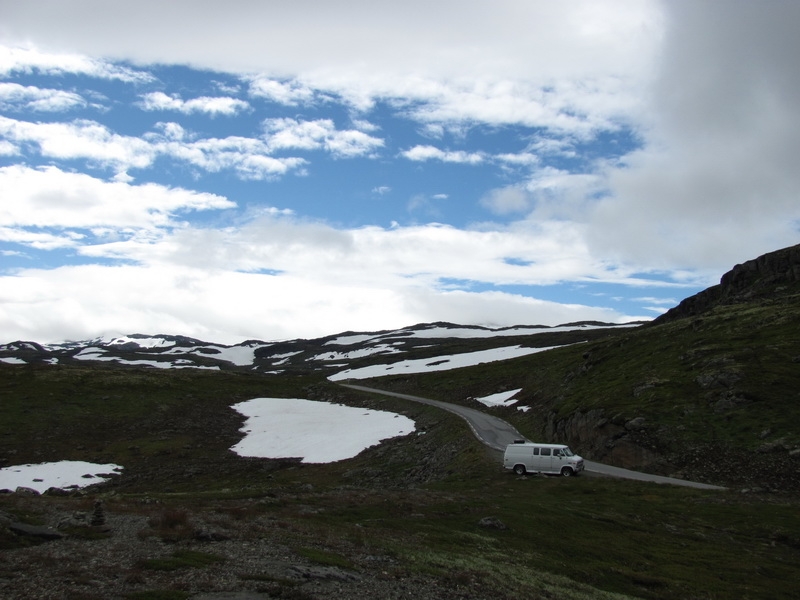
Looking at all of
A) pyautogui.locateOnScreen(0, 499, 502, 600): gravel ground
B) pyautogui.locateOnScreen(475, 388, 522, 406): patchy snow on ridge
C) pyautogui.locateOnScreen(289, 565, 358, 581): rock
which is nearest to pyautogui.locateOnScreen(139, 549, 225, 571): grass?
pyautogui.locateOnScreen(0, 499, 502, 600): gravel ground

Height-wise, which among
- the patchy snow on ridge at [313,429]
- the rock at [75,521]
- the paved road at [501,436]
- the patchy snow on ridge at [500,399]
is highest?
the patchy snow on ridge at [500,399]

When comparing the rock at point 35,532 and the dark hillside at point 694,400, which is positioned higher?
the dark hillside at point 694,400

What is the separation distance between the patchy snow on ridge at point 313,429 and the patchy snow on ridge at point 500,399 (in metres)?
13.9

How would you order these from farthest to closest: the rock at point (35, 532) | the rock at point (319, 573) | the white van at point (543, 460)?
the white van at point (543, 460) → the rock at point (35, 532) → the rock at point (319, 573)

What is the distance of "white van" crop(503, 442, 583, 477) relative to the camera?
3844cm

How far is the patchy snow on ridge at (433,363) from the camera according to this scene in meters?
142

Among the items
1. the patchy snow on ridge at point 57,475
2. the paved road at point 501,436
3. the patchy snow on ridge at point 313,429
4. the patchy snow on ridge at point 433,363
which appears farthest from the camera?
the patchy snow on ridge at point 433,363

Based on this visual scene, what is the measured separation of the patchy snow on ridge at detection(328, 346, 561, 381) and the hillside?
191 ft

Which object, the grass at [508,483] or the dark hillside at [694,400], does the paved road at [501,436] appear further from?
the grass at [508,483]

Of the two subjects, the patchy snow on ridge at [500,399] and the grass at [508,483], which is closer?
the grass at [508,483]

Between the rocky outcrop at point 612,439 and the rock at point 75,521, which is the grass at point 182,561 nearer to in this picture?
the rock at point 75,521

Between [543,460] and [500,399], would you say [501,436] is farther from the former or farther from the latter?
[500,399]

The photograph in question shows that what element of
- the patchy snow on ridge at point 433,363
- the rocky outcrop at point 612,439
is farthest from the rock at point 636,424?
the patchy snow on ridge at point 433,363

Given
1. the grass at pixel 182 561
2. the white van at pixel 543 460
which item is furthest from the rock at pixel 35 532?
the white van at pixel 543 460
